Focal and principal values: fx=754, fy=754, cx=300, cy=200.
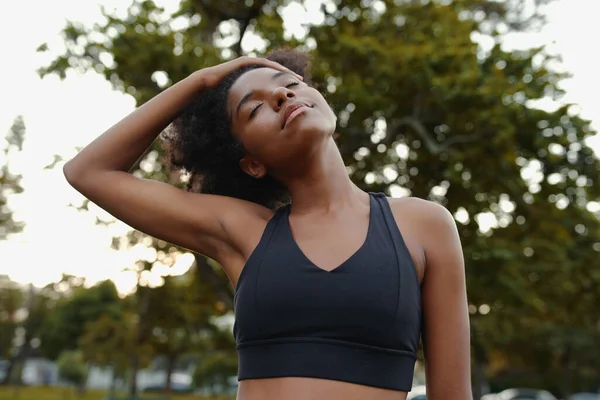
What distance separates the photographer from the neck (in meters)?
2.02

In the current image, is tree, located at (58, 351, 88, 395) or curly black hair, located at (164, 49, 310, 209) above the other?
tree, located at (58, 351, 88, 395)

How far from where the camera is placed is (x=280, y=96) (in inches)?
78.8

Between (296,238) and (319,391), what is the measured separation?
0.40 meters

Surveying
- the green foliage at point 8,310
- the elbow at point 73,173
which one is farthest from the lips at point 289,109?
the green foliage at point 8,310

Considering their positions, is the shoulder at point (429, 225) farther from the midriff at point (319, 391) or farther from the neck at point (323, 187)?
the midriff at point (319, 391)

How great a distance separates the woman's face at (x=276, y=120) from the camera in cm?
194

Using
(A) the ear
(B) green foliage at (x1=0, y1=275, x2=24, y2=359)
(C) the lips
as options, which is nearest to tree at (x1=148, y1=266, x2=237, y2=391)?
(A) the ear

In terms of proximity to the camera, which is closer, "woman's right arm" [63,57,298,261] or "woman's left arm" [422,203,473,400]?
"woman's left arm" [422,203,473,400]

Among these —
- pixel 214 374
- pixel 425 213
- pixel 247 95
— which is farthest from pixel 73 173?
pixel 214 374

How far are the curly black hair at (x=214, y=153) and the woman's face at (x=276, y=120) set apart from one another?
0.06 metres

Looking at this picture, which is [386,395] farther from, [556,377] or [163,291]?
[556,377]

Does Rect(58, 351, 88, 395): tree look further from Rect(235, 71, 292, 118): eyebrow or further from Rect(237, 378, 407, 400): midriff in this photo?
Rect(237, 378, 407, 400): midriff

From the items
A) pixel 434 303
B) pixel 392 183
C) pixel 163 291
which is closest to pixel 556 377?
pixel 163 291

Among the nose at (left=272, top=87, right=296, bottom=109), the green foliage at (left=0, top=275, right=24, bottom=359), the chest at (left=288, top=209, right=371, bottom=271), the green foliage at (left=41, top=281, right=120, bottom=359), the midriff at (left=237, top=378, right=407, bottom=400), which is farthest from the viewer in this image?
the green foliage at (left=41, top=281, right=120, bottom=359)
